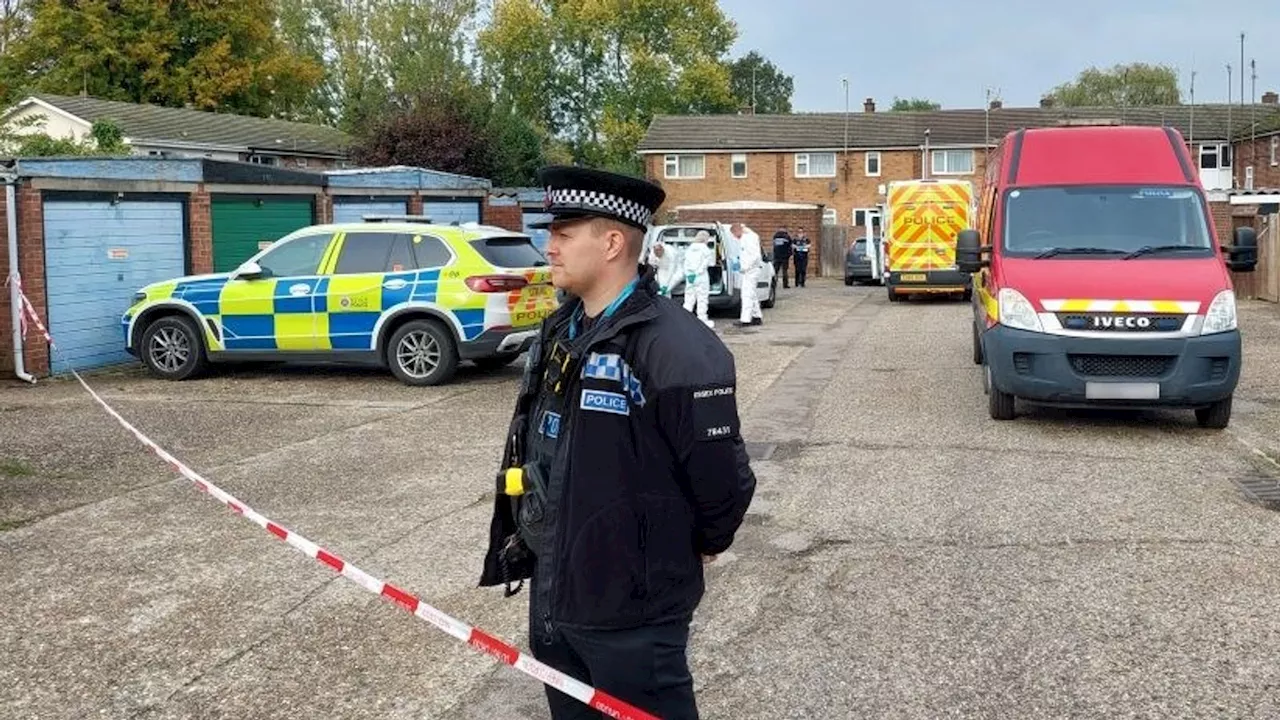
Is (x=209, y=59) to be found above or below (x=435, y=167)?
above

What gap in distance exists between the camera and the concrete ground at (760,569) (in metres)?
4.65

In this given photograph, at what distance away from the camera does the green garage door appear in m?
16.6

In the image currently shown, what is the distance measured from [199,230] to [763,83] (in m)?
100

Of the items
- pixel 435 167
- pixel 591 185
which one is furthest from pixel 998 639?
pixel 435 167

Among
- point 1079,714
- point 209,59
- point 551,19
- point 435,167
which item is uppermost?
point 551,19

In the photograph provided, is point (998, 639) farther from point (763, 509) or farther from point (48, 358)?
point (48, 358)

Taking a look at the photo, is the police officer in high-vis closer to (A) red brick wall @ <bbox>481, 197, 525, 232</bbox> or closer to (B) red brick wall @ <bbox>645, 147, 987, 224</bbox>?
(A) red brick wall @ <bbox>481, 197, 525, 232</bbox>

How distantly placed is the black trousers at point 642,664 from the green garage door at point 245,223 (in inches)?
547

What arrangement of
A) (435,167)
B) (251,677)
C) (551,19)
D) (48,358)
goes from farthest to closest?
(551,19) < (435,167) < (48,358) < (251,677)

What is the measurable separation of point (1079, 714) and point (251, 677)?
2.94m

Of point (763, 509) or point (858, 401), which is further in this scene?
point (858, 401)

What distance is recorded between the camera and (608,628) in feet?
9.52

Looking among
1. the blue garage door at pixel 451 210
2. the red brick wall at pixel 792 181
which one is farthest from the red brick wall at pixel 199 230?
the red brick wall at pixel 792 181

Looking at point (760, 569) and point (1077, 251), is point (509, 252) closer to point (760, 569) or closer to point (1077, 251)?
point (1077, 251)
